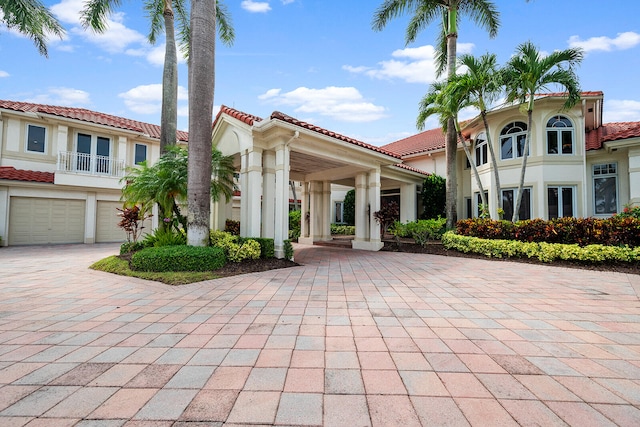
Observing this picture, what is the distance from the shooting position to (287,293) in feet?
16.2

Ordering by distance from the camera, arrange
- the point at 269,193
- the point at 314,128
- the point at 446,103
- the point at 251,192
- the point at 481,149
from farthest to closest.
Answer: the point at 481,149, the point at 446,103, the point at 269,193, the point at 314,128, the point at 251,192

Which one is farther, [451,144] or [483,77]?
[451,144]

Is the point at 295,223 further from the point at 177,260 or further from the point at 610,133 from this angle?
the point at 610,133

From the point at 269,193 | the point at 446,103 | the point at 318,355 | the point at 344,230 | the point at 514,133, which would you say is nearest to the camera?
the point at 318,355

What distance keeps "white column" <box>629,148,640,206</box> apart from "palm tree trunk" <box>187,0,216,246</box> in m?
15.3

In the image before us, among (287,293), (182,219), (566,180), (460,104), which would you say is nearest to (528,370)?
(287,293)

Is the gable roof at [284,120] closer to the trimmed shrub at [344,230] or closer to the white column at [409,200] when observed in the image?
the white column at [409,200]

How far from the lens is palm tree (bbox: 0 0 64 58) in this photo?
32.5ft

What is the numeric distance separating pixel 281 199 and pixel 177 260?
321 cm

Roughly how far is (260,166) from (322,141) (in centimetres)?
220

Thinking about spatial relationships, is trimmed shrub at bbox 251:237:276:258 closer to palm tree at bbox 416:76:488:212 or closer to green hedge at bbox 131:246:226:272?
green hedge at bbox 131:246:226:272

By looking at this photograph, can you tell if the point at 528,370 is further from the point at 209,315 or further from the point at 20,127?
the point at 20,127

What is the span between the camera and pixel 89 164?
14.6 m

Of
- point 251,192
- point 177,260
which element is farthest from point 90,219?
point 177,260
